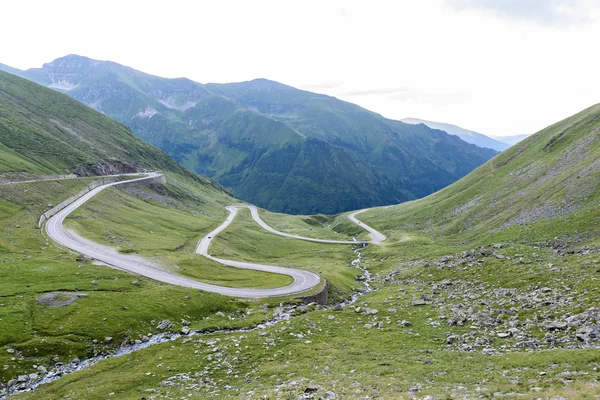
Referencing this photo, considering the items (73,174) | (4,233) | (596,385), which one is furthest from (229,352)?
(73,174)

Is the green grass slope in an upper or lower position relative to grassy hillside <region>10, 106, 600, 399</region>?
upper

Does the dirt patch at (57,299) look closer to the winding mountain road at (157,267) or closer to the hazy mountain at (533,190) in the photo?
the winding mountain road at (157,267)

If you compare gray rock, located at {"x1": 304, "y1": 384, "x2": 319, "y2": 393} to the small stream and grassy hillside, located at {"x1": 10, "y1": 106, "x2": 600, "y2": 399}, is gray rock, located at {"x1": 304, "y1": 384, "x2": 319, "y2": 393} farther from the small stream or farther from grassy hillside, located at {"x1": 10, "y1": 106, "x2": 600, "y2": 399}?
the small stream

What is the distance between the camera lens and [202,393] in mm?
31156

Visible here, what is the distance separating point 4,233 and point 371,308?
81.8m

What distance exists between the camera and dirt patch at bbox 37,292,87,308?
49444mm

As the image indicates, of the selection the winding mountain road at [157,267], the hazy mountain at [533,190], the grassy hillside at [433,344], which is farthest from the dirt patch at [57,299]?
the hazy mountain at [533,190]

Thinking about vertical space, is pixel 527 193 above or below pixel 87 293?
above

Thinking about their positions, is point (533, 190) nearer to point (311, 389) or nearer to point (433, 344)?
point (433, 344)

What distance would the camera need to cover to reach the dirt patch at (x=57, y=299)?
162ft

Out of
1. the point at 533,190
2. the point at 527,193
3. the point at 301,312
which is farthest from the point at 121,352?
the point at 533,190

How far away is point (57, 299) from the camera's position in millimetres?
50750

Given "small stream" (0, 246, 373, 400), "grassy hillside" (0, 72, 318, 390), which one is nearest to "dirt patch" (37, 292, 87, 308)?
"grassy hillside" (0, 72, 318, 390)

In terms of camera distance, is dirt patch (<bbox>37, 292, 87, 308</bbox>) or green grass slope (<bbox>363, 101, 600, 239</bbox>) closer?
dirt patch (<bbox>37, 292, 87, 308</bbox>)
